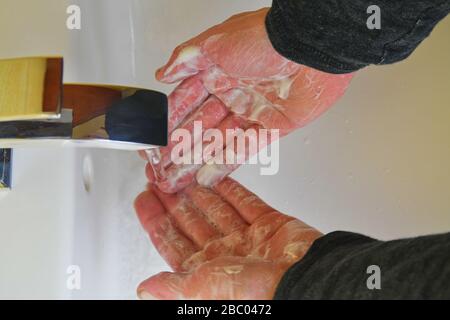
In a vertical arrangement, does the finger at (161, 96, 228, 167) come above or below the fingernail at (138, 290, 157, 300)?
above

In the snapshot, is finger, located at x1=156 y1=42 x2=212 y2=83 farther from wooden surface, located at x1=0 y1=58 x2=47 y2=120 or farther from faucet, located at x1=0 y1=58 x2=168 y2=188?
wooden surface, located at x1=0 y1=58 x2=47 y2=120

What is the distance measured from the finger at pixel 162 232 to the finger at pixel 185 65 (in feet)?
0.44

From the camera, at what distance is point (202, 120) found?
571mm

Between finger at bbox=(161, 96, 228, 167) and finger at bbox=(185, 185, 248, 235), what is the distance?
0.05m

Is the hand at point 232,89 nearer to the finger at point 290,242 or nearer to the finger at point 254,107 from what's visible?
the finger at point 254,107

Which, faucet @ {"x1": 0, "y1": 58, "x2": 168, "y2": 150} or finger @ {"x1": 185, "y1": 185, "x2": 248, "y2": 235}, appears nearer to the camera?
faucet @ {"x1": 0, "y1": 58, "x2": 168, "y2": 150}

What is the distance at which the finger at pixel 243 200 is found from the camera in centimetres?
55

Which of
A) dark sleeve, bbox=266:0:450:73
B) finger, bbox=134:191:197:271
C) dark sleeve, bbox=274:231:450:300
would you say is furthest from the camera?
finger, bbox=134:191:197:271

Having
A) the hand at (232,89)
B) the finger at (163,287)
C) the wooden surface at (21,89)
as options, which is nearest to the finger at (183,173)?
the hand at (232,89)

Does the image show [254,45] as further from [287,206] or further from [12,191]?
[12,191]

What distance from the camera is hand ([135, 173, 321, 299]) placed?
43cm

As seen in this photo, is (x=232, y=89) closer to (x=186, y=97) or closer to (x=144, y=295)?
(x=186, y=97)

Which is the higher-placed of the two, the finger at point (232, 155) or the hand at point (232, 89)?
the hand at point (232, 89)

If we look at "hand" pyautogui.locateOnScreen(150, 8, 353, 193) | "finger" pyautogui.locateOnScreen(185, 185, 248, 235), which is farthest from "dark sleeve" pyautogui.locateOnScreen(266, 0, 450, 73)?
"finger" pyautogui.locateOnScreen(185, 185, 248, 235)
